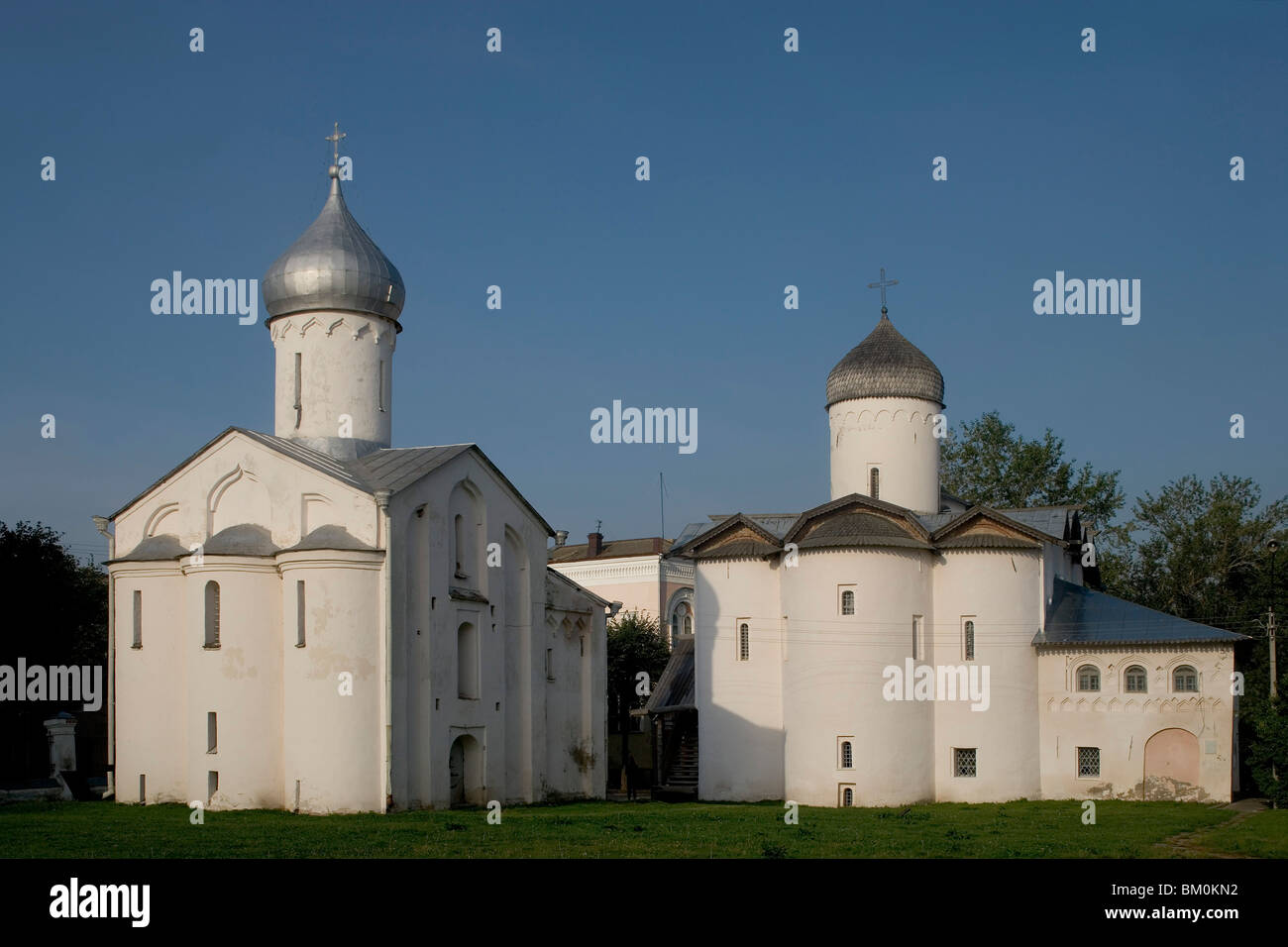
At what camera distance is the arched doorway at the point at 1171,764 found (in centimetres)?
3020

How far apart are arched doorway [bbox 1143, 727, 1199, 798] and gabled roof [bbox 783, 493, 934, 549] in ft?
21.4

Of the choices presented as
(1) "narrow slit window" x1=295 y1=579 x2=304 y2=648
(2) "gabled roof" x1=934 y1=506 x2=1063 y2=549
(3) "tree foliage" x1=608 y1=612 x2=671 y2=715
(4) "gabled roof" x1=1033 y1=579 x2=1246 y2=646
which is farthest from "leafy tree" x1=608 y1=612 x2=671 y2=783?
(1) "narrow slit window" x1=295 y1=579 x2=304 y2=648

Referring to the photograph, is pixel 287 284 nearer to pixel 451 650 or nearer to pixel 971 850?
pixel 451 650

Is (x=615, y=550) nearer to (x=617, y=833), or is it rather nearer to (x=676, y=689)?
(x=676, y=689)

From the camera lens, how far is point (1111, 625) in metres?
31.8

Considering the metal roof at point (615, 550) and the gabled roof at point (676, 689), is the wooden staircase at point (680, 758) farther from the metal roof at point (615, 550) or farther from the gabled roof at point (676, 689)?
the metal roof at point (615, 550)

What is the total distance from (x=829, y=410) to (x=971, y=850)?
63.5ft

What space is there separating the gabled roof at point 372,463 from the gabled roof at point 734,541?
680 cm

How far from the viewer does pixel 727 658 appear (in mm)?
34438

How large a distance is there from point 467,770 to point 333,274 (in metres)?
10.7

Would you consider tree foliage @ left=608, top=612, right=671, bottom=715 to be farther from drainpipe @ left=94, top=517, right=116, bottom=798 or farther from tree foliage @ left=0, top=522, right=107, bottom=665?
drainpipe @ left=94, top=517, right=116, bottom=798

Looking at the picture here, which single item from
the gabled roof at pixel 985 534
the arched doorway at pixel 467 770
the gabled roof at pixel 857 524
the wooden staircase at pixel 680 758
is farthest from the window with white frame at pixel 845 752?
the arched doorway at pixel 467 770

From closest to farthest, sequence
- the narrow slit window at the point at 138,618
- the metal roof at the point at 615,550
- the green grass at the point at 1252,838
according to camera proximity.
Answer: the green grass at the point at 1252,838 < the narrow slit window at the point at 138,618 < the metal roof at the point at 615,550
